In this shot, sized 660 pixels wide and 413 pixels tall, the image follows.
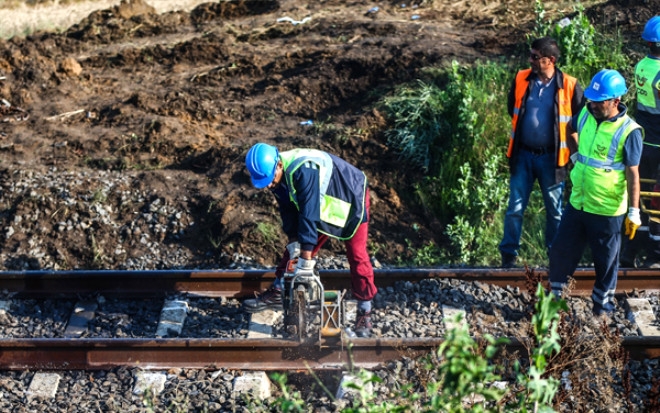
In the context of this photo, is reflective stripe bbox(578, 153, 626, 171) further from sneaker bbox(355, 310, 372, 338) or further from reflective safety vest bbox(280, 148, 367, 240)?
sneaker bbox(355, 310, 372, 338)

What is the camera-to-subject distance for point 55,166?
10.7m

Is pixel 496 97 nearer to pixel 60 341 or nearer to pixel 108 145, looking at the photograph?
pixel 108 145

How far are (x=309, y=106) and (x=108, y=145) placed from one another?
253 centimetres

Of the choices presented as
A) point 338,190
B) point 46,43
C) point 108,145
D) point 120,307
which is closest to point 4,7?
point 46,43

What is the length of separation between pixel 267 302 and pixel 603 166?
3.01 m

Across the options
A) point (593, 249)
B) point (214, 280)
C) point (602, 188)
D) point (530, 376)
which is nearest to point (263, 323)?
point (214, 280)

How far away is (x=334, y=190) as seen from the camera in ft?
23.7

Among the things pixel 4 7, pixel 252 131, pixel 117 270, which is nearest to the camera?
pixel 117 270

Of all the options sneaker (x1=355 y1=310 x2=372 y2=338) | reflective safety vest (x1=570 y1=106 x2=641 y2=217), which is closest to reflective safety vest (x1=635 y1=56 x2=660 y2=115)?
reflective safety vest (x1=570 y1=106 x2=641 y2=217)

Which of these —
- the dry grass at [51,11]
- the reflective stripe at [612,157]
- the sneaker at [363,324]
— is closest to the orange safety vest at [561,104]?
the reflective stripe at [612,157]

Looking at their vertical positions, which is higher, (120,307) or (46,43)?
(46,43)

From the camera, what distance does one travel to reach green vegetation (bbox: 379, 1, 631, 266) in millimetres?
9586

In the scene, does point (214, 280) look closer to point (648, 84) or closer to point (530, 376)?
point (648, 84)

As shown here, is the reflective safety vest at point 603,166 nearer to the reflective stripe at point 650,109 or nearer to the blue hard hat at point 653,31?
the blue hard hat at point 653,31
